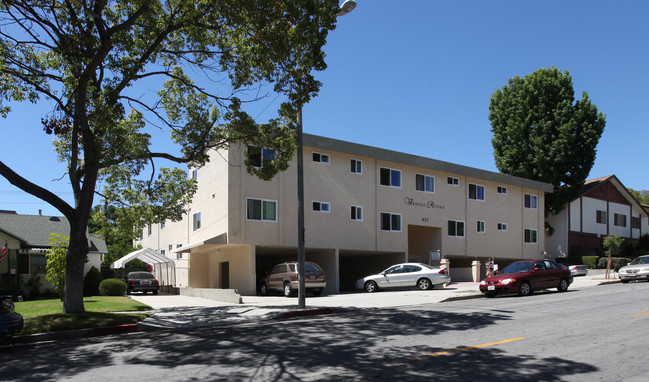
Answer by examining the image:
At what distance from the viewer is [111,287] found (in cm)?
2564

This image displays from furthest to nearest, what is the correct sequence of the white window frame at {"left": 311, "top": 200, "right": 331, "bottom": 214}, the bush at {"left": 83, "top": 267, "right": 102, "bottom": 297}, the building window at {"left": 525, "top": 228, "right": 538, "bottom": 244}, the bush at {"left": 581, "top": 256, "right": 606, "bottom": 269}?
the bush at {"left": 581, "top": 256, "right": 606, "bottom": 269}, the building window at {"left": 525, "top": 228, "right": 538, "bottom": 244}, the white window frame at {"left": 311, "top": 200, "right": 331, "bottom": 214}, the bush at {"left": 83, "top": 267, "right": 102, "bottom": 297}

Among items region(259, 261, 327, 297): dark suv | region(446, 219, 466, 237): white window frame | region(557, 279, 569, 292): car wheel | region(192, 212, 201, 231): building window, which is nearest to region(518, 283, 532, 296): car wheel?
region(557, 279, 569, 292): car wheel

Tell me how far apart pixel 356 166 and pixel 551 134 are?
74.6 ft

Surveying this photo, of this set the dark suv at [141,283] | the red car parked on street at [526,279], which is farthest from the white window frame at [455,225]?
the dark suv at [141,283]

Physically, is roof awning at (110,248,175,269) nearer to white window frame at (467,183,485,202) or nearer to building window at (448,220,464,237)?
building window at (448,220,464,237)

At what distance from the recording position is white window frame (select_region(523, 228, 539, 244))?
39.4 m

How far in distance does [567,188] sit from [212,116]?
36089 mm

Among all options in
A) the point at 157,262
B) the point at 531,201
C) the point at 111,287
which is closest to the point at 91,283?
the point at 111,287

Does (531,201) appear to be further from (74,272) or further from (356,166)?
(74,272)

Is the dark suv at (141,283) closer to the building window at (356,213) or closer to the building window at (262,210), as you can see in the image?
the building window at (262,210)

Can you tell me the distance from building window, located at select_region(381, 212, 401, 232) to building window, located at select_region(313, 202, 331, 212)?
4.14 meters

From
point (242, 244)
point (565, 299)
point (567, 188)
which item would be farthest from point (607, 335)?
point (567, 188)

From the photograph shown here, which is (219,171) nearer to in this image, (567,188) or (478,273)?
(478,273)

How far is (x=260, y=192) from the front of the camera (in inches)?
1032
